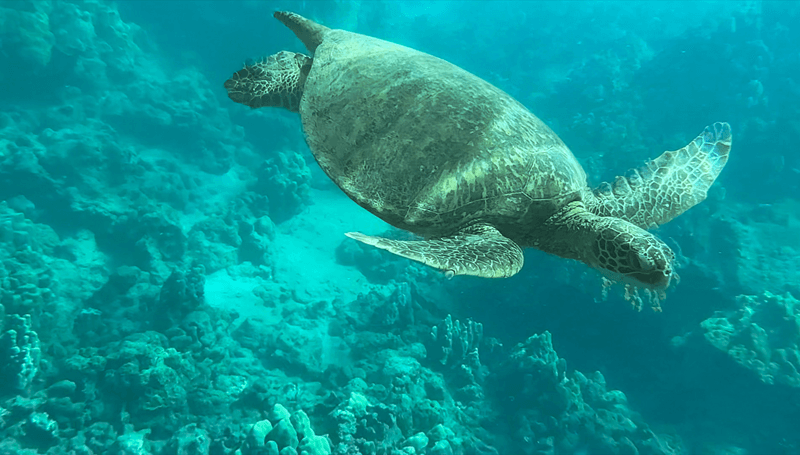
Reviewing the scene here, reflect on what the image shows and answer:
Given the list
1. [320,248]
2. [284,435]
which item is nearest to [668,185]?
[284,435]

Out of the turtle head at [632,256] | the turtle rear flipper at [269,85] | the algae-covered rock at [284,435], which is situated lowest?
the algae-covered rock at [284,435]

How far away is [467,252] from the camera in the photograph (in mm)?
2350

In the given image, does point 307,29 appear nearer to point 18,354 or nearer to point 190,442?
point 190,442

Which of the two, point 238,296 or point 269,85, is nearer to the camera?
point 269,85

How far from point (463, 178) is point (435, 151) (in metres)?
0.29

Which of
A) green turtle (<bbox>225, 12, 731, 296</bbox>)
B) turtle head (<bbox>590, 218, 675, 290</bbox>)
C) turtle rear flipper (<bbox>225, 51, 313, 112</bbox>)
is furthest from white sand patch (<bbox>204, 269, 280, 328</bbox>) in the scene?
turtle head (<bbox>590, 218, 675, 290</bbox>)

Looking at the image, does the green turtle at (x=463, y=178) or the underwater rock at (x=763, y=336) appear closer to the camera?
the green turtle at (x=463, y=178)

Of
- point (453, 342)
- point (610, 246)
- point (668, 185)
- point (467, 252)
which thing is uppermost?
point (668, 185)

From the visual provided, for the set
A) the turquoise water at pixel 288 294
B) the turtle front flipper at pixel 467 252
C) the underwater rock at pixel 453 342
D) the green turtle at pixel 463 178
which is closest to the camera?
the turtle front flipper at pixel 467 252

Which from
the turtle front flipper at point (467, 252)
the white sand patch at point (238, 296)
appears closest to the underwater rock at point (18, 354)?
the white sand patch at point (238, 296)

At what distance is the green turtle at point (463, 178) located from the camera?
2.49 metres

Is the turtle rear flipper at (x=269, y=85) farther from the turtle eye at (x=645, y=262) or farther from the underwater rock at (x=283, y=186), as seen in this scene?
the underwater rock at (x=283, y=186)

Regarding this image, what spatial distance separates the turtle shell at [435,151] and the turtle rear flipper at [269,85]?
45.1 inches

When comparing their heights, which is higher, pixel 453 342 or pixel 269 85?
pixel 269 85
